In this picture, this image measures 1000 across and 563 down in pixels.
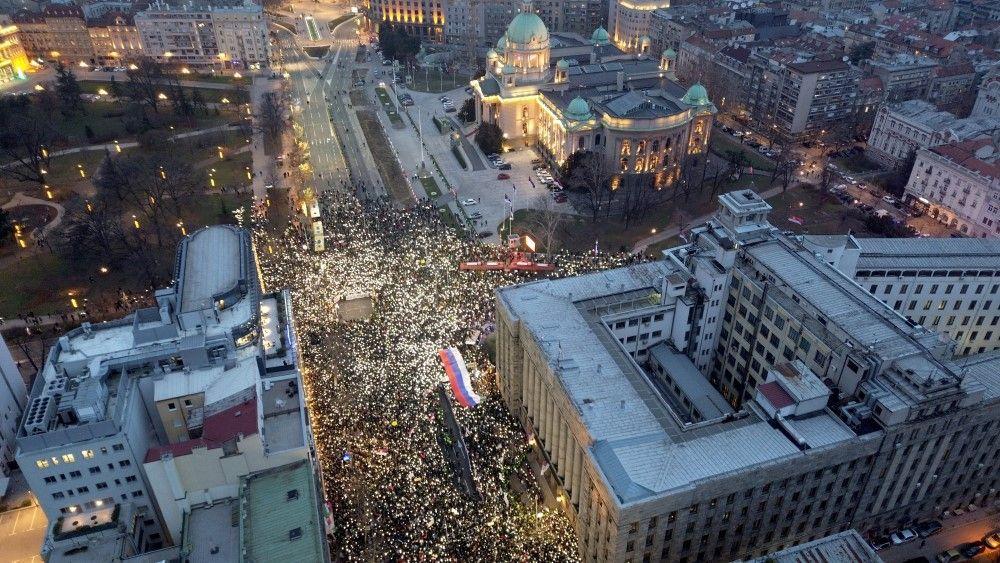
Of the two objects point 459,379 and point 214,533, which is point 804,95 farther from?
point 214,533

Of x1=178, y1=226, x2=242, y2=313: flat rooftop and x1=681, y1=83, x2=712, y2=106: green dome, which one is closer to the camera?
x1=178, y1=226, x2=242, y2=313: flat rooftop

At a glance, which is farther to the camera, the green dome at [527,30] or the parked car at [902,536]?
the green dome at [527,30]

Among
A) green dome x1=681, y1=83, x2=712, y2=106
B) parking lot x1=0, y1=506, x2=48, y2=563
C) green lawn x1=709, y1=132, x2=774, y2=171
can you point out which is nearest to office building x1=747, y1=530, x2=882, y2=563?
parking lot x1=0, y1=506, x2=48, y2=563

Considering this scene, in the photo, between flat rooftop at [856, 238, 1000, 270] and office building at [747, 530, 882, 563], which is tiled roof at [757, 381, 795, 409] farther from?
flat rooftop at [856, 238, 1000, 270]

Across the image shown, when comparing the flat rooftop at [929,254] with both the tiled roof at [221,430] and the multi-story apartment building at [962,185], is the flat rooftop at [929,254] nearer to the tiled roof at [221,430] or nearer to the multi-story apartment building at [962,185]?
the multi-story apartment building at [962,185]

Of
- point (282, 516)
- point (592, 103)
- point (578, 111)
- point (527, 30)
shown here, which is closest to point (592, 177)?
point (578, 111)

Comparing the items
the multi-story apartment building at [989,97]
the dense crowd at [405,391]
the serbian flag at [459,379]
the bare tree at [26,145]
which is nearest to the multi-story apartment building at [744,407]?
the serbian flag at [459,379]
